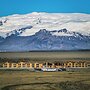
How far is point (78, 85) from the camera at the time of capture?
5050 centimetres

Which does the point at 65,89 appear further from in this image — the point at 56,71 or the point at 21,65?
the point at 21,65

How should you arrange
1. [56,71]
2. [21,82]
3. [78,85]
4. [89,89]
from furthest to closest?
1. [56,71]
2. [21,82]
3. [78,85]
4. [89,89]

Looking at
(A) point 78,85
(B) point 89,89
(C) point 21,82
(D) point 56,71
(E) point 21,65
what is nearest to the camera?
(B) point 89,89

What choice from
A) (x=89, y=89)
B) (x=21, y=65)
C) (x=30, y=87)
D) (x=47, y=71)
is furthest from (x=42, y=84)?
(x=21, y=65)

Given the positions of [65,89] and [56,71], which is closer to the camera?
[65,89]

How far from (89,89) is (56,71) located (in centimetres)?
2931

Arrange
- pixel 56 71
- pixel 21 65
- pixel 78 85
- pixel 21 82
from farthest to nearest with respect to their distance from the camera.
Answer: pixel 21 65 < pixel 56 71 < pixel 21 82 < pixel 78 85

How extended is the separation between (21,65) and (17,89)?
140ft

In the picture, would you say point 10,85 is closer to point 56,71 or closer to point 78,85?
point 78,85

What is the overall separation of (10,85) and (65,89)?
7.40m

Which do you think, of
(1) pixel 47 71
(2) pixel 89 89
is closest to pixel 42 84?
(2) pixel 89 89

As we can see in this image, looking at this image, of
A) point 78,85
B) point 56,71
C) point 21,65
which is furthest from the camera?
point 21,65

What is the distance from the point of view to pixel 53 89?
46.9 meters

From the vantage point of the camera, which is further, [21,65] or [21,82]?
[21,65]
